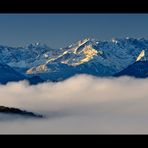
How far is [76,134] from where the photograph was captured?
171 inches
